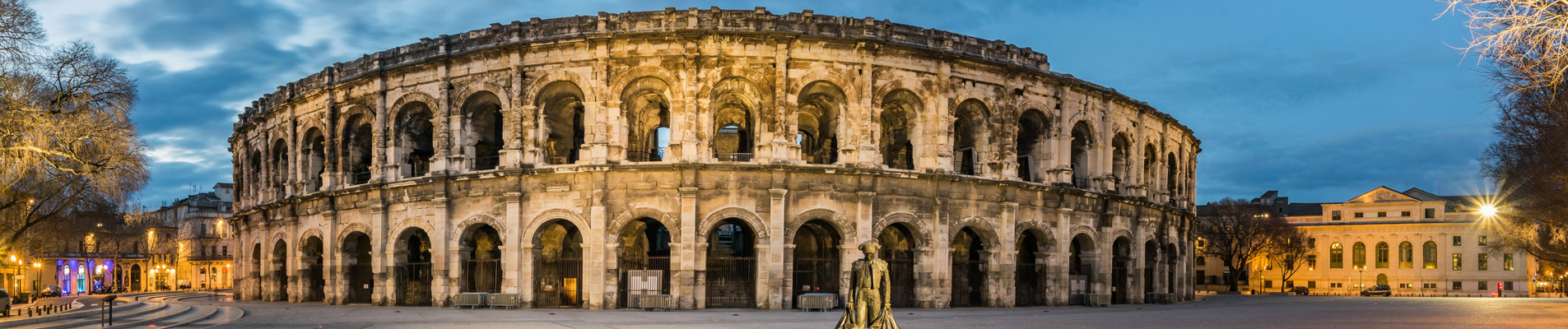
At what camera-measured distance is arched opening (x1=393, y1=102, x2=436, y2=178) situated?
102 feet

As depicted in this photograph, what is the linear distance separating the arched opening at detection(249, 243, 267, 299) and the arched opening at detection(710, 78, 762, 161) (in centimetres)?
1691

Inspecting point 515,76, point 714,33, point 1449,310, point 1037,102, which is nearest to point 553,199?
point 515,76

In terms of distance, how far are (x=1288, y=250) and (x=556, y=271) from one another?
5536 centimetres

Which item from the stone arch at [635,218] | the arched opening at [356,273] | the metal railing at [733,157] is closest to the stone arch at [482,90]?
the stone arch at [635,218]

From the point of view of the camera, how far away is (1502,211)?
44.7 m

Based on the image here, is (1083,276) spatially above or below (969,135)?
below

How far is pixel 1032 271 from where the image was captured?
34125 mm

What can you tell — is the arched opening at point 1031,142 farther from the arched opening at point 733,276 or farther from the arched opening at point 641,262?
the arched opening at point 641,262

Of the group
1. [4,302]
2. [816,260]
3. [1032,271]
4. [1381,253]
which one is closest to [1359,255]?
[1381,253]

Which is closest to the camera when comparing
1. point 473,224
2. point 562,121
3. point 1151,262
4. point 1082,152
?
point 473,224

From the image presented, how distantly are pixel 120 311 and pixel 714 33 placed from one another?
606 inches

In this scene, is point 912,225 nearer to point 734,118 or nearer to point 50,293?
point 734,118

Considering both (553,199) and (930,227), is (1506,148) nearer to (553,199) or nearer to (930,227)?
(930,227)

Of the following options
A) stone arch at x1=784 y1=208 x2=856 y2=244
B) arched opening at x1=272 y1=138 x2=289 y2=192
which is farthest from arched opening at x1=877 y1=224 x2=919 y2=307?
arched opening at x1=272 y1=138 x2=289 y2=192
